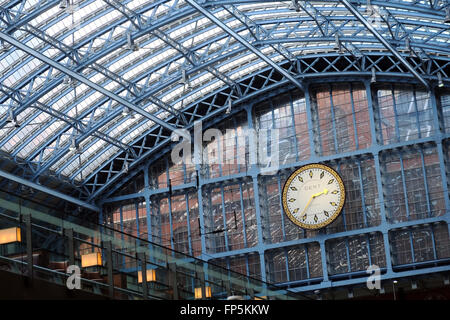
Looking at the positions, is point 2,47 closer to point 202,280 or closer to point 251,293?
point 251,293

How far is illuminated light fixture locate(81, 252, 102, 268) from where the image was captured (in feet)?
54.1

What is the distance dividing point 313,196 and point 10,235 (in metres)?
26.8

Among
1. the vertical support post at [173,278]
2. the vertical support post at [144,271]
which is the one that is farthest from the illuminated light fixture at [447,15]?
the vertical support post at [144,271]

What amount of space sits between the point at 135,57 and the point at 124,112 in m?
2.54

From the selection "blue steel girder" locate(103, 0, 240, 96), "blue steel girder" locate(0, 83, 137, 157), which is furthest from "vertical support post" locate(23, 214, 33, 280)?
"blue steel girder" locate(0, 83, 137, 157)

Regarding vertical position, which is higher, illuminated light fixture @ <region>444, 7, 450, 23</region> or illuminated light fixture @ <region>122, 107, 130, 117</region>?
illuminated light fixture @ <region>122, 107, 130, 117</region>

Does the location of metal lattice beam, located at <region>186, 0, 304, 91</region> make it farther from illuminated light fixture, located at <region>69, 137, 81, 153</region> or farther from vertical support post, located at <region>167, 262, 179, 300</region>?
vertical support post, located at <region>167, 262, 179, 300</region>

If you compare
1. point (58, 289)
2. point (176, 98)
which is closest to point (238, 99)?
point (176, 98)

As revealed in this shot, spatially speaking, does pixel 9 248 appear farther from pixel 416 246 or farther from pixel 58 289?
pixel 416 246

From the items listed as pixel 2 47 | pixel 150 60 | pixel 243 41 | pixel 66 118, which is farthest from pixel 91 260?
pixel 66 118

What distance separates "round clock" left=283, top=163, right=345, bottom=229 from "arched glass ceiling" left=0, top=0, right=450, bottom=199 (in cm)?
445

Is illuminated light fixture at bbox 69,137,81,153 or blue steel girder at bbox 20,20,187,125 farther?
illuminated light fixture at bbox 69,137,81,153

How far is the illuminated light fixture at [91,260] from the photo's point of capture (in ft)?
54.1

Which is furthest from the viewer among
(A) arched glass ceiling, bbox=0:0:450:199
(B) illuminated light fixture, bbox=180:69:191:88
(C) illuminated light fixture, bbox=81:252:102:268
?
(B) illuminated light fixture, bbox=180:69:191:88
